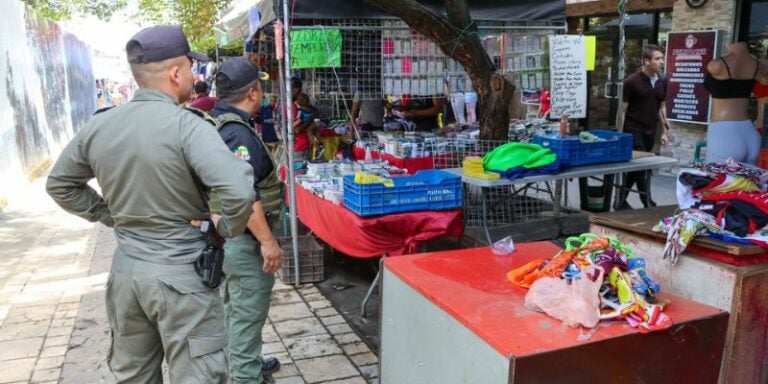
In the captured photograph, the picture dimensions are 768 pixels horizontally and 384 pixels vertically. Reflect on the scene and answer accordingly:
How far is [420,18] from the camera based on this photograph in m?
5.39

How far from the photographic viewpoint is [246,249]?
10.4 feet

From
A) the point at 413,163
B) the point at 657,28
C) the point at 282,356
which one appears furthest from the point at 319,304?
the point at 657,28

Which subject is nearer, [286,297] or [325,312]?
[325,312]

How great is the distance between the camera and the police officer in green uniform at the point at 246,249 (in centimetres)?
313

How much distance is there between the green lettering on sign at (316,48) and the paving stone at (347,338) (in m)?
2.46

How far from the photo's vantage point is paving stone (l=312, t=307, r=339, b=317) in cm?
467

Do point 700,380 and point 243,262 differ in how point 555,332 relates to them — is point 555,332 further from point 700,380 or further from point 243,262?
point 243,262

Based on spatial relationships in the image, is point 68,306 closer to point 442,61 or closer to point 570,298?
point 442,61

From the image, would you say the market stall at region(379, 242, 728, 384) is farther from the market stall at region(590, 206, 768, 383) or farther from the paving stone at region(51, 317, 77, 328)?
the paving stone at region(51, 317, 77, 328)

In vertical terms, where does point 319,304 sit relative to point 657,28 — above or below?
below

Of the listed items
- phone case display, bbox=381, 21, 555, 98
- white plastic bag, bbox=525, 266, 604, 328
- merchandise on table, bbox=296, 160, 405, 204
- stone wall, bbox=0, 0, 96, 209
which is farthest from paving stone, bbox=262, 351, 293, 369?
stone wall, bbox=0, 0, 96, 209

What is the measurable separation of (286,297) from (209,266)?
2.82 m

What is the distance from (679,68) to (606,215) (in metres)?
6.93

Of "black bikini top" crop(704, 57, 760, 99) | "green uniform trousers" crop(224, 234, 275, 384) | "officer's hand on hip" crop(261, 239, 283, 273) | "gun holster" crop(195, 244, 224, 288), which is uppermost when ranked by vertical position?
"black bikini top" crop(704, 57, 760, 99)
